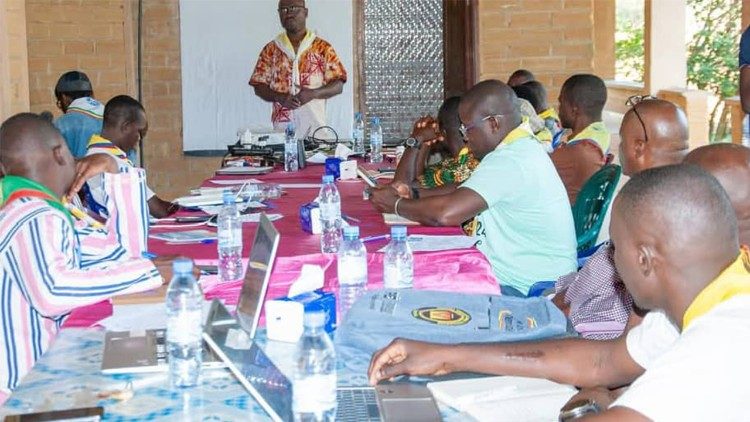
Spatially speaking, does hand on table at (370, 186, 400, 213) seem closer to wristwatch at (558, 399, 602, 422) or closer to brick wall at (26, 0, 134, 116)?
wristwatch at (558, 399, 602, 422)

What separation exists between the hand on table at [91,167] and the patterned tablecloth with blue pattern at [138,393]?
115 cm

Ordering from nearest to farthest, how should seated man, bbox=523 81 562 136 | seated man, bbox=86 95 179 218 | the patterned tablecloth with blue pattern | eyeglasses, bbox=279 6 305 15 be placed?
the patterned tablecloth with blue pattern
seated man, bbox=86 95 179 218
seated man, bbox=523 81 562 136
eyeglasses, bbox=279 6 305 15

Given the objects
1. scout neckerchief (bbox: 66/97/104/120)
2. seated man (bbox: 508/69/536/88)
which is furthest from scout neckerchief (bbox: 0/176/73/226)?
seated man (bbox: 508/69/536/88)

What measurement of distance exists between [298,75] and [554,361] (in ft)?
17.7

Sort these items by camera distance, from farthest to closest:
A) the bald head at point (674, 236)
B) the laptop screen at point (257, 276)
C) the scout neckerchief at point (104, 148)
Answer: the scout neckerchief at point (104, 148) → the laptop screen at point (257, 276) → the bald head at point (674, 236)

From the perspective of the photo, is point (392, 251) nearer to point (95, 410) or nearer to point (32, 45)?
point (95, 410)

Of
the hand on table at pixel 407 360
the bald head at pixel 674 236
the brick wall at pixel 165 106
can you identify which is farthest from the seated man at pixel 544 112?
the bald head at pixel 674 236

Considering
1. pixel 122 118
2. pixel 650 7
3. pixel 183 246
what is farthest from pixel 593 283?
pixel 650 7

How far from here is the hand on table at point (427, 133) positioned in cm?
513

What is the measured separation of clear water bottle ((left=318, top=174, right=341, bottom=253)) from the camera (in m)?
3.47

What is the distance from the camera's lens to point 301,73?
731 cm

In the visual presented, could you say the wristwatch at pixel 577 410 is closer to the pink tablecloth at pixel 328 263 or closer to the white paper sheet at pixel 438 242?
the pink tablecloth at pixel 328 263

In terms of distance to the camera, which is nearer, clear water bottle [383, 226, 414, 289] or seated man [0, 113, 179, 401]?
seated man [0, 113, 179, 401]

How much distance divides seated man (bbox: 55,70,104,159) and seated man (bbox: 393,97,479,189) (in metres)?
1.98
